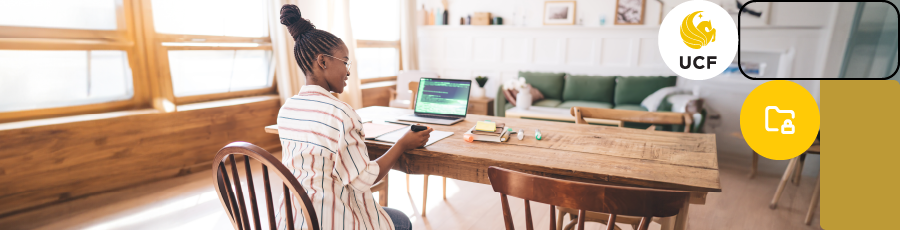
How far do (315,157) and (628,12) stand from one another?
3981 mm

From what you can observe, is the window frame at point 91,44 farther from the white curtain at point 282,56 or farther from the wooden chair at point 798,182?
the wooden chair at point 798,182

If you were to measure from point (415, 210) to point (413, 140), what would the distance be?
3.92ft

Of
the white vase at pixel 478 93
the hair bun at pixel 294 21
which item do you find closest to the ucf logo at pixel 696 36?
the white vase at pixel 478 93

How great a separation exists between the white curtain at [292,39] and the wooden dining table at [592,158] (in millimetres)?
1857

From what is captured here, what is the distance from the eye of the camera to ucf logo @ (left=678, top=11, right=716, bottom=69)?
372 centimetres

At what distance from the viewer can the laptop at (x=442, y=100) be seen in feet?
6.40

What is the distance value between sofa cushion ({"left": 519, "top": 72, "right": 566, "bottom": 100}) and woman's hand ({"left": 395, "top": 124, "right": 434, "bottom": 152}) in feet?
10.9

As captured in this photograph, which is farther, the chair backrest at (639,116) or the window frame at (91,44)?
the window frame at (91,44)

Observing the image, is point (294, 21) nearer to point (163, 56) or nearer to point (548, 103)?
point (163, 56)

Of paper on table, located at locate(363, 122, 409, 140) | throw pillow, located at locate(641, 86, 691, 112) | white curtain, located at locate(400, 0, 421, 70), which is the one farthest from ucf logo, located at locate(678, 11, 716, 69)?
paper on table, located at locate(363, 122, 409, 140)

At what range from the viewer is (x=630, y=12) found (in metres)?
4.21

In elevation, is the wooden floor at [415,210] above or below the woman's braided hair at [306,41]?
below

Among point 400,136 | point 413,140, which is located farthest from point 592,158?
point 400,136

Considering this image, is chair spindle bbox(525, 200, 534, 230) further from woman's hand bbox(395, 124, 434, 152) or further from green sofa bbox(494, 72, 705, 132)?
green sofa bbox(494, 72, 705, 132)
